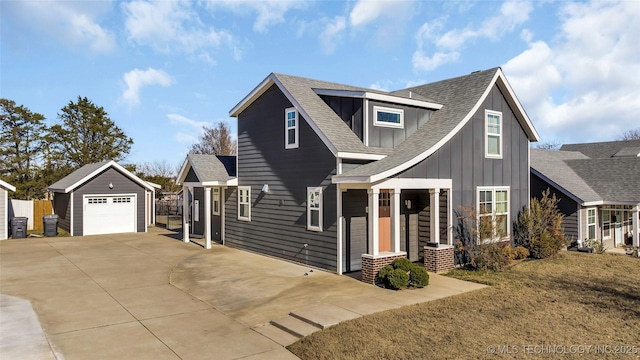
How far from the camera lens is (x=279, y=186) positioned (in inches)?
597

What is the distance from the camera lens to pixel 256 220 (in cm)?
1645

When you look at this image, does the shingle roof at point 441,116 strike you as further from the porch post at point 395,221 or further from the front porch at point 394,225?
the porch post at point 395,221

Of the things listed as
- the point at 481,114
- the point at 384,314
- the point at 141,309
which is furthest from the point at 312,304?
the point at 481,114

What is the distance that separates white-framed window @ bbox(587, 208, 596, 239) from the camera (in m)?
19.3

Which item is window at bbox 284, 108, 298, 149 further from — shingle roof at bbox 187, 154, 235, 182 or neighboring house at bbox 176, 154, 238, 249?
shingle roof at bbox 187, 154, 235, 182

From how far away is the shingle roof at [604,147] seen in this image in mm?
28938

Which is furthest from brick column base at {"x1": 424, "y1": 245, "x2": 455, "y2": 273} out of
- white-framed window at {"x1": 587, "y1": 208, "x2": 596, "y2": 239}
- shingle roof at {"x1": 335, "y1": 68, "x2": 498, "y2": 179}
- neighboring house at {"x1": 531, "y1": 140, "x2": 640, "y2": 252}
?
white-framed window at {"x1": 587, "y1": 208, "x2": 596, "y2": 239}

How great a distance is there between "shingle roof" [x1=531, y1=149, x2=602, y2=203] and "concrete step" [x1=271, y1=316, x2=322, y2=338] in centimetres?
1565

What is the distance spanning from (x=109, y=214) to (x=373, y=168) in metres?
17.6

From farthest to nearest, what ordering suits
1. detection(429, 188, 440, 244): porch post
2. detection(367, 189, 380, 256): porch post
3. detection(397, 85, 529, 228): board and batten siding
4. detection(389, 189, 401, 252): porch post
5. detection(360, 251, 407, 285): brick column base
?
detection(397, 85, 529, 228): board and batten siding → detection(429, 188, 440, 244): porch post → detection(389, 189, 401, 252): porch post → detection(367, 189, 380, 256): porch post → detection(360, 251, 407, 285): brick column base

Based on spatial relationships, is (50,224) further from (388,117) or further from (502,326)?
(502,326)

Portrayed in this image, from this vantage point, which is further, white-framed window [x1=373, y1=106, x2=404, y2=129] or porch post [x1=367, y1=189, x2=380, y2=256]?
white-framed window [x1=373, y1=106, x2=404, y2=129]

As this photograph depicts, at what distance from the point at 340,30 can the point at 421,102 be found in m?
5.57

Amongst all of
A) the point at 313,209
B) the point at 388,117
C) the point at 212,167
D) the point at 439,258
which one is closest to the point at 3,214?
the point at 212,167
